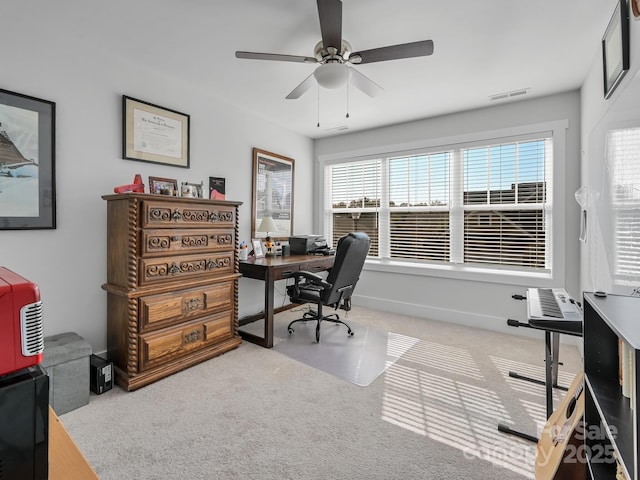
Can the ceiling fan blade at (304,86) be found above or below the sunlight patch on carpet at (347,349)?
above

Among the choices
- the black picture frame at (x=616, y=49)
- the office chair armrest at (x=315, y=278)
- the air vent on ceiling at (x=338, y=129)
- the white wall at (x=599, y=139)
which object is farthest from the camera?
the air vent on ceiling at (x=338, y=129)

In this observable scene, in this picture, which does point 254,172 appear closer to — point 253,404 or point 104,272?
point 104,272

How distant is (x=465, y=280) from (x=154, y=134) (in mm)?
3632

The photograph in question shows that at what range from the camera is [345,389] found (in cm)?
233

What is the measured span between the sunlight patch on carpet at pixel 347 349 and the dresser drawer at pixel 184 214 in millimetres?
1342

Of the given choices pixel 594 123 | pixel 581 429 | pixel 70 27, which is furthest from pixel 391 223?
pixel 70 27

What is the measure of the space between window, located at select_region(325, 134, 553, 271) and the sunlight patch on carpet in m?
1.34

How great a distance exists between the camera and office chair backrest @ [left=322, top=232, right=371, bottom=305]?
116 inches

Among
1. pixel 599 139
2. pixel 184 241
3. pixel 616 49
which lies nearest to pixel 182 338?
pixel 184 241

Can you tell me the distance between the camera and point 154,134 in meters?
2.88

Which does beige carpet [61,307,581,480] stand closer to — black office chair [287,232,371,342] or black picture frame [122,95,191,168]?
black office chair [287,232,371,342]

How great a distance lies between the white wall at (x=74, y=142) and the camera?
83.7 inches

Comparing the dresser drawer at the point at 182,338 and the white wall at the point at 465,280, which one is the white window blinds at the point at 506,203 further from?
the dresser drawer at the point at 182,338

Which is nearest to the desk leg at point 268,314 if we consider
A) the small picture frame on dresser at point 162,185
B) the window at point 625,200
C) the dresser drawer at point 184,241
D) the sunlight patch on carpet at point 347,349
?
the sunlight patch on carpet at point 347,349
